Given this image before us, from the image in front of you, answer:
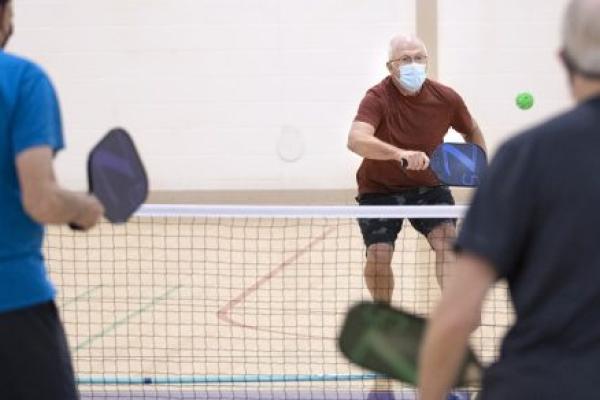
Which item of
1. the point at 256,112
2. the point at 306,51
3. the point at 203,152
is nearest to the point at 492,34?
the point at 306,51

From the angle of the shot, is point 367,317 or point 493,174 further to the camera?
point 367,317

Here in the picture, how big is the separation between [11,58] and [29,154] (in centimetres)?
24

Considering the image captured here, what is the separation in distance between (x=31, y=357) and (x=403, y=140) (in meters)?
3.11

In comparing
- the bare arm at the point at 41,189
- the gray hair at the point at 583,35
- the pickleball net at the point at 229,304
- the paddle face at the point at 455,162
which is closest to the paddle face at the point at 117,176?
the bare arm at the point at 41,189

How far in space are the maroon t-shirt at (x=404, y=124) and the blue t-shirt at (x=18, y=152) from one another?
2.94 metres

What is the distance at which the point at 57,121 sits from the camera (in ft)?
7.30

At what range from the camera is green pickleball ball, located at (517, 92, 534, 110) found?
434 inches

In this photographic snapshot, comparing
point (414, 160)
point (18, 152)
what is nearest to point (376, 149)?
point (414, 160)

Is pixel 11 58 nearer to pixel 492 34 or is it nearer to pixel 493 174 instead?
pixel 493 174

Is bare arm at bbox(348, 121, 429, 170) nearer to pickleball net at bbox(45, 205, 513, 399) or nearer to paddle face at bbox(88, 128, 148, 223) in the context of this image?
pickleball net at bbox(45, 205, 513, 399)

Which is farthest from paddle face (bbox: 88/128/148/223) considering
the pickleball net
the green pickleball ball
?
the green pickleball ball

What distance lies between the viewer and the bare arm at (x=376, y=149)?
450 centimetres

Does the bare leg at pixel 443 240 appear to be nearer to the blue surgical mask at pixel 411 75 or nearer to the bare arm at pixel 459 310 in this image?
the blue surgical mask at pixel 411 75

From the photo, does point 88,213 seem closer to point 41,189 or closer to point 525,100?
point 41,189
